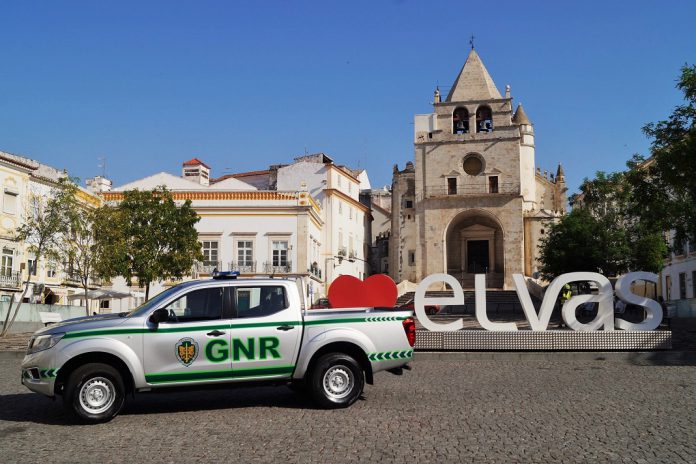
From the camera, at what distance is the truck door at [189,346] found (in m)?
9.05

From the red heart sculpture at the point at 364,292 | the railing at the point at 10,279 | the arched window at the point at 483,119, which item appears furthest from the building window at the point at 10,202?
the arched window at the point at 483,119

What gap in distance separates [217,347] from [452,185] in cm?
4582

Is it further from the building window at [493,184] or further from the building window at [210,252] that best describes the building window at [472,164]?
the building window at [210,252]

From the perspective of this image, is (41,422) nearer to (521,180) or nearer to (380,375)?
(380,375)

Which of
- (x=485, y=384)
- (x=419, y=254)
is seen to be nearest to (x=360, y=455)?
(x=485, y=384)

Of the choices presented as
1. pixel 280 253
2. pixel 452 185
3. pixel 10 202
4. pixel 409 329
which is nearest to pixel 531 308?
pixel 409 329

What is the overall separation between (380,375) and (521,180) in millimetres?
44757

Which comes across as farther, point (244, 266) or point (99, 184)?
point (99, 184)

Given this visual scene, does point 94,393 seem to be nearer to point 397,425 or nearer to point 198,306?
point 198,306

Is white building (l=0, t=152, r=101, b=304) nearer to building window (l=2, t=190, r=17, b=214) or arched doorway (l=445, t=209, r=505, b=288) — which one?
building window (l=2, t=190, r=17, b=214)

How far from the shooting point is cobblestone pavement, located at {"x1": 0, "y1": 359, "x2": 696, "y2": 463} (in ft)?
23.0

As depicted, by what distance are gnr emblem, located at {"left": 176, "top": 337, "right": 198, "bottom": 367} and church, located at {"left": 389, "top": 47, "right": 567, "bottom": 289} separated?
42.8m

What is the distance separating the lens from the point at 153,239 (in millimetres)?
30656

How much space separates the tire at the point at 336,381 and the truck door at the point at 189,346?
3.92 feet
